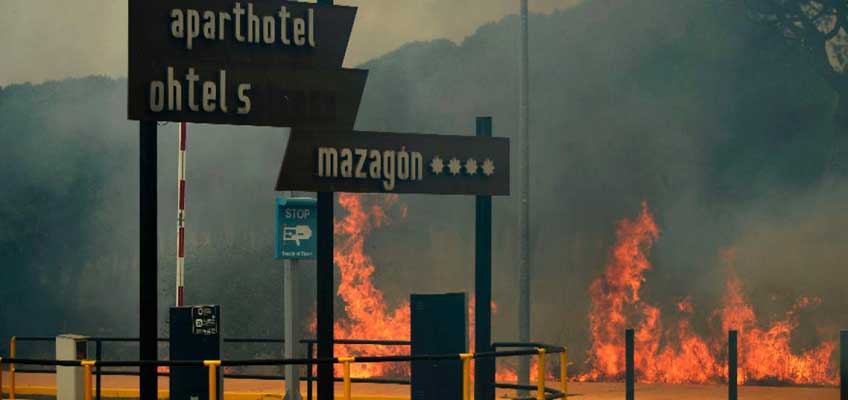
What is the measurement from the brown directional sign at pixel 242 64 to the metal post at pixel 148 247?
297mm

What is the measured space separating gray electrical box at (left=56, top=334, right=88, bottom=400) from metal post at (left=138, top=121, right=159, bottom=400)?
460 centimetres

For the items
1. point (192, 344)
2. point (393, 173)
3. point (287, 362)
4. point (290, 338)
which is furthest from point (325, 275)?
point (290, 338)

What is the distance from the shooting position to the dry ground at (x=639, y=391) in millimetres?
22422

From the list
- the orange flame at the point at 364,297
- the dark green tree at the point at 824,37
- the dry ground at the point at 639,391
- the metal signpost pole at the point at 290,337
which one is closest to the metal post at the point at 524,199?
the dry ground at the point at 639,391

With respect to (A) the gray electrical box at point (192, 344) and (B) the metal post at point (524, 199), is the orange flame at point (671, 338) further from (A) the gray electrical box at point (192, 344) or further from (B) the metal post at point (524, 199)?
(A) the gray electrical box at point (192, 344)

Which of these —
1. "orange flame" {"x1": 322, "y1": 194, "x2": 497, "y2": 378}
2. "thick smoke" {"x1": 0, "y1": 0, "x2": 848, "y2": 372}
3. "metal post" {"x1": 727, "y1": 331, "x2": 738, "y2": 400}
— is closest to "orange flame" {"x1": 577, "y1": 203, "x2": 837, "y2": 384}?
"thick smoke" {"x1": 0, "y1": 0, "x2": 848, "y2": 372}

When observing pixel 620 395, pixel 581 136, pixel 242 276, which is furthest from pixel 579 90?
pixel 620 395

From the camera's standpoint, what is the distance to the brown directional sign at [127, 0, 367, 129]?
1392cm

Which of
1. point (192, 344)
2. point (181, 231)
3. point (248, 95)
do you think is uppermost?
point (248, 95)

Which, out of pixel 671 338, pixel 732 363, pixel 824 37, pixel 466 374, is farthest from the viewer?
pixel 824 37

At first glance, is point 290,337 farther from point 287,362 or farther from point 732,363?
point 732,363

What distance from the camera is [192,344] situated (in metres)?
16.1

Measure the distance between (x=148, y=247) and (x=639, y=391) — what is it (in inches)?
460

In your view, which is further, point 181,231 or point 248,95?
point 181,231
